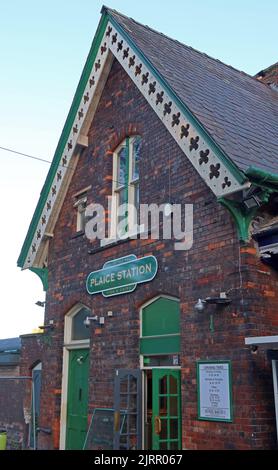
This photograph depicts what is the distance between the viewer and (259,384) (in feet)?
23.2

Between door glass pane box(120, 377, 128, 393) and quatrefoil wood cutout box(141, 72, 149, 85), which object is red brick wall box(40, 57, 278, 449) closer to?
door glass pane box(120, 377, 128, 393)

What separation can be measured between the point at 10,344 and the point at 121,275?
11229 mm

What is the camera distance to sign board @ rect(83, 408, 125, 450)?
9320 millimetres

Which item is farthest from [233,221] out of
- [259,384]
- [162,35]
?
[162,35]

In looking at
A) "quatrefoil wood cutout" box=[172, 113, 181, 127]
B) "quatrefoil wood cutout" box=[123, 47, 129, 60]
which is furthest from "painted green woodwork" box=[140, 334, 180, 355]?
"quatrefoil wood cutout" box=[123, 47, 129, 60]

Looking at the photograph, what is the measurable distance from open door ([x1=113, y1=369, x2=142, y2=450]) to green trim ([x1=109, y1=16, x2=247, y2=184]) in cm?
392

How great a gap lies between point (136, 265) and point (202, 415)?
3.01 m

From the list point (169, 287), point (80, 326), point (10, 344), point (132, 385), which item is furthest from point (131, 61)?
point (10, 344)

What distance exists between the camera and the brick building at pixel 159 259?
7398mm

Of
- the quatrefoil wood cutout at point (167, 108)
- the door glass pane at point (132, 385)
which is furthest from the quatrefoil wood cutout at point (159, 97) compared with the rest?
the door glass pane at point (132, 385)

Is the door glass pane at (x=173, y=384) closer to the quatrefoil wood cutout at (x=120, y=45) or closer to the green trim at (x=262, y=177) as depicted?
the green trim at (x=262, y=177)

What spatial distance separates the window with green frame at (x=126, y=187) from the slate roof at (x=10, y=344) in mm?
8266

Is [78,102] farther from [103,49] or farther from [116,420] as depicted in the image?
[116,420]

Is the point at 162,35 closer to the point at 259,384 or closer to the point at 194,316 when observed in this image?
the point at 194,316
